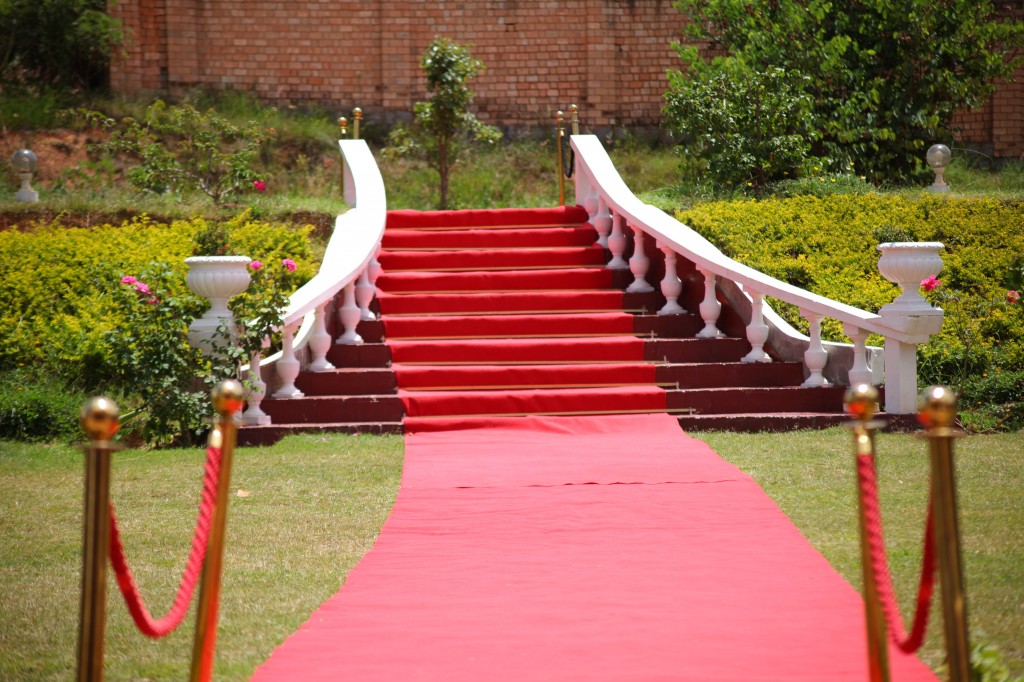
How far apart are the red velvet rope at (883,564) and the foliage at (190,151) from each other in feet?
38.9

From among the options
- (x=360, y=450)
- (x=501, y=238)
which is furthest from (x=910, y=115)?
(x=360, y=450)

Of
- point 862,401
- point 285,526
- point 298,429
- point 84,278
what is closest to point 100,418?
point 862,401

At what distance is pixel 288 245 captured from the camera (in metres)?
Result: 11.6

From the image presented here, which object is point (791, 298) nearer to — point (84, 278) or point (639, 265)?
point (639, 265)

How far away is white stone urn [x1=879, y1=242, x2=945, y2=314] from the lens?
26.3 feet

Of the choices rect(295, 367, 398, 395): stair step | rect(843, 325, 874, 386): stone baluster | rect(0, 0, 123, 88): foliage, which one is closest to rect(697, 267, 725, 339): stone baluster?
rect(843, 325, 874, 386): stone baluster

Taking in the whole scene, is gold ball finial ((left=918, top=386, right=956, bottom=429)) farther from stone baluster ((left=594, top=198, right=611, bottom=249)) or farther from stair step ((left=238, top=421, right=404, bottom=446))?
stone baluster ((left=594, top=198, right=611, bottom=249))

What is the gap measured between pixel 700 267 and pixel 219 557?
7.07 m

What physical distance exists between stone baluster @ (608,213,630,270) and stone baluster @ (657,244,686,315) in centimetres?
95

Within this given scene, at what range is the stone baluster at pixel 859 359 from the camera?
27.5 feet

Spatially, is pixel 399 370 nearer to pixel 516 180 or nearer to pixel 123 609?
pixel 123 609

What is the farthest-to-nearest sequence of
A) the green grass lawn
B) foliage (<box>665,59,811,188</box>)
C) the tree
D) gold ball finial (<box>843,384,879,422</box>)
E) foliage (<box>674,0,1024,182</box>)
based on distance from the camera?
foliage (<box>674,0,1024,182</box>) < the tree < foliage (<box>665,59,811,188</box>) < the green grass lawn < gold ball finial (<box>843,384,879,422</box>)

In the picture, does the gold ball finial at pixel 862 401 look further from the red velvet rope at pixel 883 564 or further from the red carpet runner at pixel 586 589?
the red carpet runner at pixel 586 589

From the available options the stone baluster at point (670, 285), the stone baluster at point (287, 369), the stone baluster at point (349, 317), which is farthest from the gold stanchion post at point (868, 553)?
the stone baluster at point (670, 285)
